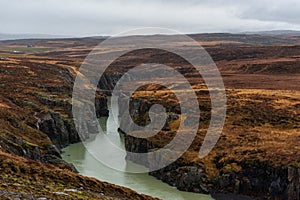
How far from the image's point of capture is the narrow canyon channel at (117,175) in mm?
42969

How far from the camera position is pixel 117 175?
4831cm

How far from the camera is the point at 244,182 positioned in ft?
142

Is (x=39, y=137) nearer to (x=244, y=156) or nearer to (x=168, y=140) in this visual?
(x=168, y=140)

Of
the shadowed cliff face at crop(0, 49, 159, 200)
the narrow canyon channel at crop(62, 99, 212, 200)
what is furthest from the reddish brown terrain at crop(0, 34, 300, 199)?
the narrow canyon channel at crop(62, 99, 212, 200)

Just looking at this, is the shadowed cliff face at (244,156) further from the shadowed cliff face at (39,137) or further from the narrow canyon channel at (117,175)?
the shadowed cliff face at (39,137)

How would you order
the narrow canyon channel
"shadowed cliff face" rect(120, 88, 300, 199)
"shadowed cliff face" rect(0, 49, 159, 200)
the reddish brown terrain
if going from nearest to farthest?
1. "shadowed cliff face" rect(0, 49, 159, 200)
2. the reddish brown terrain
3. "shadowed cliff face" rect(120, 88, 300, 199)
4. the narrow canyon channel

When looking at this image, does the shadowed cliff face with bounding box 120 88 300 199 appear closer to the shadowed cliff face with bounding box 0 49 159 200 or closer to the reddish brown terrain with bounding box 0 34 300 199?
the reddish brown terrain with bounding box 0 34 300 199

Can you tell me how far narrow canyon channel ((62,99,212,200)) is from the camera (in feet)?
141

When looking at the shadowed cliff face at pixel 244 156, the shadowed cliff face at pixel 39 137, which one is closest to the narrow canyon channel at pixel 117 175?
the shadowed cliff face at pixel 244 156

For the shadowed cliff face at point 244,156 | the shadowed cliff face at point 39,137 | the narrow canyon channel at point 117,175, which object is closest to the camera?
the shadowed cliff face at point 39,137

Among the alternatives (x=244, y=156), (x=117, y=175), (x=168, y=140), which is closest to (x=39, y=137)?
(x=117, y=175)

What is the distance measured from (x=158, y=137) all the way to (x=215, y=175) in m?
13.2

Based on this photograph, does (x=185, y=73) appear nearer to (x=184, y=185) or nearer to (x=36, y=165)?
(x=184, y=185)

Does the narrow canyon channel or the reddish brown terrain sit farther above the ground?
the reddish brown terrain
